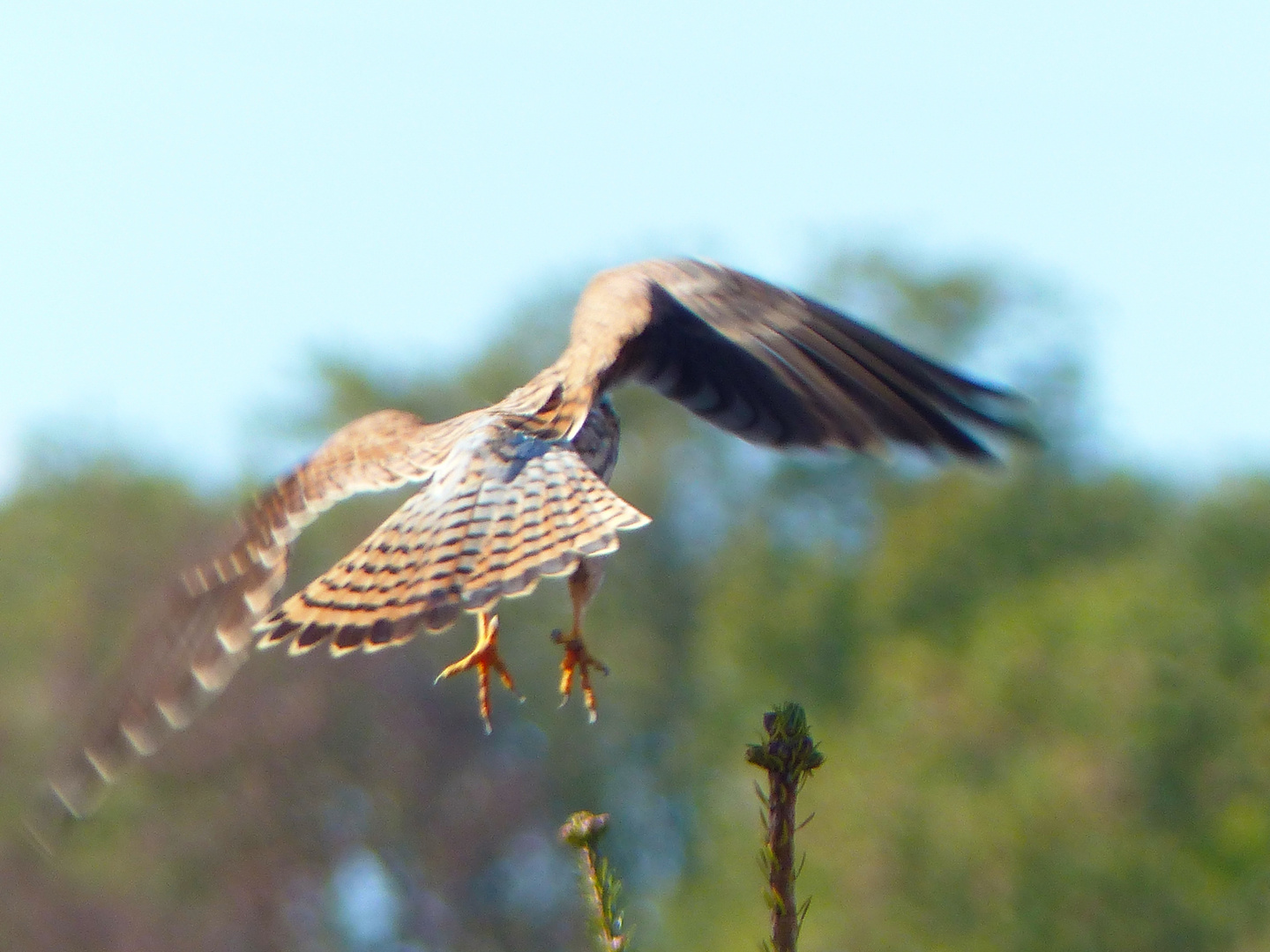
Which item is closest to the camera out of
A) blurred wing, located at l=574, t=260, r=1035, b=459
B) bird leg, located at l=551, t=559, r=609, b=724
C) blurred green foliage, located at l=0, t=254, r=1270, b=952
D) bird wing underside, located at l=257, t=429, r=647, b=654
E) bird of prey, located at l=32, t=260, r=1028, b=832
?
bird wing underside, located at l=257, t=429, r=647, b=654

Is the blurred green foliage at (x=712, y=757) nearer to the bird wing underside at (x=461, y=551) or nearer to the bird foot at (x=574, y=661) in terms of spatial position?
the bird foot at (x=574, y=661)

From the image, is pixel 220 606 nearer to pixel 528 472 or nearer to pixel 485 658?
pixel 485 658

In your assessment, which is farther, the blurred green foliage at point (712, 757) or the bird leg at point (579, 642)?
the blurred green foliage at point (712, 757)

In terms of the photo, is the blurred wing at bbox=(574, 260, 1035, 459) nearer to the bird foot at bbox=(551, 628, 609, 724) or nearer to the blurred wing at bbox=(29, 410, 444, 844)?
the blurred wing at bbox=(29, 410, 444, 844)

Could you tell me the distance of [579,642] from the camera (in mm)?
6047

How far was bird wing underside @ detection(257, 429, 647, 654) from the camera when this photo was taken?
527 centimetres

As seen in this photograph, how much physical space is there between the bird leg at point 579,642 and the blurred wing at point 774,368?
2.24 ft

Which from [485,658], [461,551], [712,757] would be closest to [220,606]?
[485,658]

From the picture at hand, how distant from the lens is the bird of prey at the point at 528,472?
5430 mm

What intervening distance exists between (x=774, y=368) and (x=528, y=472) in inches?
41.2

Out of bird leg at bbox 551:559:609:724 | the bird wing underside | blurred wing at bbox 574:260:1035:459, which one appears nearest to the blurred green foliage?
blurred wing at bbox 574:260:1035:459

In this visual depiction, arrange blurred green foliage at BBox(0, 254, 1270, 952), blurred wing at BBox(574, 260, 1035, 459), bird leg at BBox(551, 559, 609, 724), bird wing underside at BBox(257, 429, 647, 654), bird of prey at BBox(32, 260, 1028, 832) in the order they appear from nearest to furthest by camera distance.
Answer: bird wing underside at BBox(257, 429, 647, 654)
bird of prey at BBox(32, 260, 1028, 832)
bird leg at BBox(551, 559, 609, 724)
blurred wing at BBox(574, 260, 1035, 459)
blurred green foliage at BBox(0, 254, 1270, 952)

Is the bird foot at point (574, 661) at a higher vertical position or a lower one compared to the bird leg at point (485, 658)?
higher

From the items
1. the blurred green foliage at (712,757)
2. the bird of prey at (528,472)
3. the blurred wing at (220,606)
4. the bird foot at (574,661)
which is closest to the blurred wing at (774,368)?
the bird of prey at (528,472)
